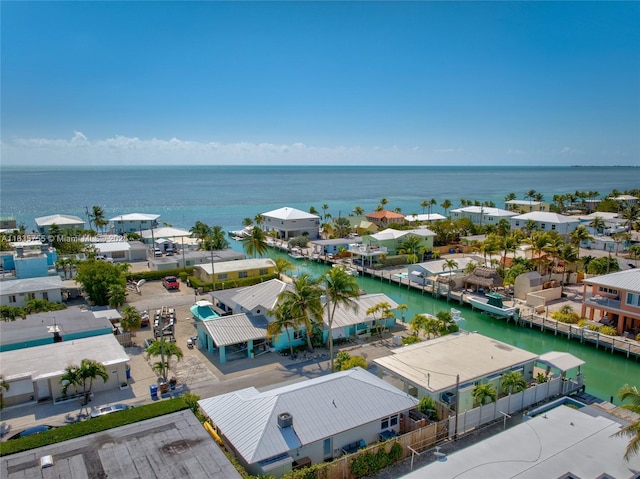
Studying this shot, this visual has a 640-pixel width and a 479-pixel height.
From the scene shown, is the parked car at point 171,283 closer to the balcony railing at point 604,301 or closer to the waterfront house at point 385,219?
the balcony railing at point 604,301

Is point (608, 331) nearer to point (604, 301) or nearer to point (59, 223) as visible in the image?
point (604, 301)

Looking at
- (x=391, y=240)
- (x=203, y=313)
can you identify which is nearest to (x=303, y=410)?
(x=203, y=313)

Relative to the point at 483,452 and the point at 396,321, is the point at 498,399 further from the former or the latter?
the point at 396,321

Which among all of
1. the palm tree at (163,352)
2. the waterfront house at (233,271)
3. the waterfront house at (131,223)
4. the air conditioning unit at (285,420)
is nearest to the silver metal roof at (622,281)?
the air conditioning unit at (285,420)

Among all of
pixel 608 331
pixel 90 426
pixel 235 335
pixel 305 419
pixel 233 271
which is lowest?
pixel 608 331

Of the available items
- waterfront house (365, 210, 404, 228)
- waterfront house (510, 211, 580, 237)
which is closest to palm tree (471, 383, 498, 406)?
waterfront house (365, 210, 404, 228)

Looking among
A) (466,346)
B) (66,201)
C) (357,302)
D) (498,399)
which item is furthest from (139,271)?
(66,201)
